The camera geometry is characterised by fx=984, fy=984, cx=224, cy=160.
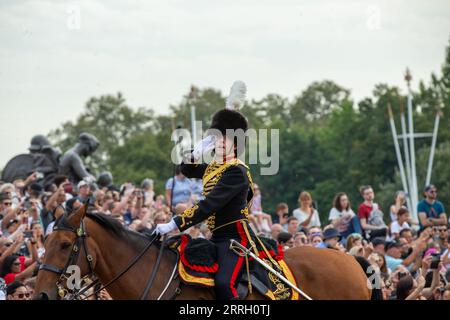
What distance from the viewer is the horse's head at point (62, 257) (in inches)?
379

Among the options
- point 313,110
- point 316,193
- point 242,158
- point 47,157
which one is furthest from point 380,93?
point 242,158

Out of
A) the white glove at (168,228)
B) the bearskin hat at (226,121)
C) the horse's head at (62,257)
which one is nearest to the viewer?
the horse's head at (62,257)

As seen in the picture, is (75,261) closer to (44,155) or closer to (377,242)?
(377,242)

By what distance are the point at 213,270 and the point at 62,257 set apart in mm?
1594

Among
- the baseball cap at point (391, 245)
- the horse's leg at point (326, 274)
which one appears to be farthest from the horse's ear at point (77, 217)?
the baseball cap at point (391, 245)

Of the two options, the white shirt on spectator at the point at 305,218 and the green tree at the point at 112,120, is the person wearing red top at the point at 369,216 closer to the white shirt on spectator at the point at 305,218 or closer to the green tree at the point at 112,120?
the white shirt on spectator at the point at 305,218

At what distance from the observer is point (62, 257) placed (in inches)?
384

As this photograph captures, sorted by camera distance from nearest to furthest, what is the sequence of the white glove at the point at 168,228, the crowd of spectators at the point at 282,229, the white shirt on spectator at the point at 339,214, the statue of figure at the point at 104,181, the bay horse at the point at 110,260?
the bay horse at the point at 110,260
the white glove at the point at 168,228
the crowd of spectators at the point at 282,229
the white shirt on spectator at the point at 339,214
the statue of figure at the point at 104,181

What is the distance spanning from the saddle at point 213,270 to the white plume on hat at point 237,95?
1519mm

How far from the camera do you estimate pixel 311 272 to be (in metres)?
11.2

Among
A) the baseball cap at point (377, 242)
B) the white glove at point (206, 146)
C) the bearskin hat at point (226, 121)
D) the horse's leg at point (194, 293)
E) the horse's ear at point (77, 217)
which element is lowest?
the baseball cap at point (377, 242)

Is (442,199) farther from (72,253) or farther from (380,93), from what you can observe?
(72,253)

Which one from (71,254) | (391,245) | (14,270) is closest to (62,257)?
(71,254)
